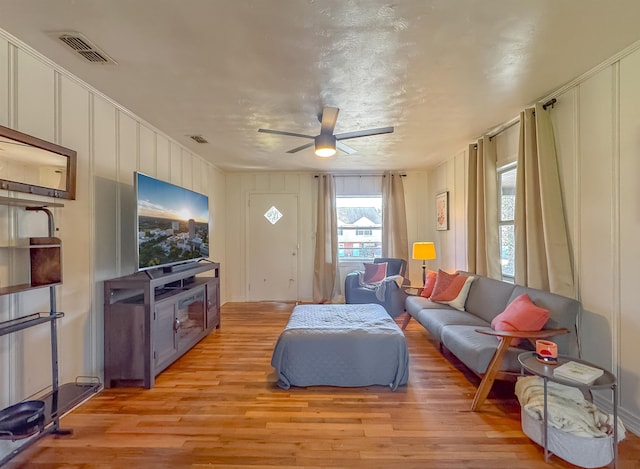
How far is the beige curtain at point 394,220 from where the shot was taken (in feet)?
18.4

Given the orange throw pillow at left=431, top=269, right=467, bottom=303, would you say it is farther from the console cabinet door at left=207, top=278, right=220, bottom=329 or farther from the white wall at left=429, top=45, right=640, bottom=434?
the console cabinet door at left=207, top=278, right=220, bottom=329

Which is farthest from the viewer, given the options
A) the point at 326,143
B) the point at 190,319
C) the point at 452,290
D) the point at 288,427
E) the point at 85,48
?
the point at 452,290

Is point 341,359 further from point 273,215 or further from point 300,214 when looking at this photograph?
point 273,215

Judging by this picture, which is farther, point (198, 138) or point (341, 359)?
point (198, 138)

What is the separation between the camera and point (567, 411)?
1.80 meters

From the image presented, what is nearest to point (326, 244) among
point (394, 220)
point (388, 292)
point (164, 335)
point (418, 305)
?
point (394, 220)

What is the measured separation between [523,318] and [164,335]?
301 centimetres

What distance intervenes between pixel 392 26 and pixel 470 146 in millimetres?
2704

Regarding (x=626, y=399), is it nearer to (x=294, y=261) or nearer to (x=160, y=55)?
(x=160, y=55)

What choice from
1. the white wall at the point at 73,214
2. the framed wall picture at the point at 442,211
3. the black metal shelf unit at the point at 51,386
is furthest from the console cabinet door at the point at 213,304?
the framed wall picture at the point at 442,211

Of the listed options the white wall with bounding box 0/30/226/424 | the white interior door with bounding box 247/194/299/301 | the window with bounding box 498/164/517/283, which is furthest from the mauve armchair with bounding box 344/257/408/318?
the white wall with bounding box 0/30/226/424

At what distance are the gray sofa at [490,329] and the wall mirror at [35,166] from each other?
3.19m

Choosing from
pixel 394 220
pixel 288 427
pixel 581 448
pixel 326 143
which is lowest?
pixel 288 427

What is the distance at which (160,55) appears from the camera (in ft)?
6.66
